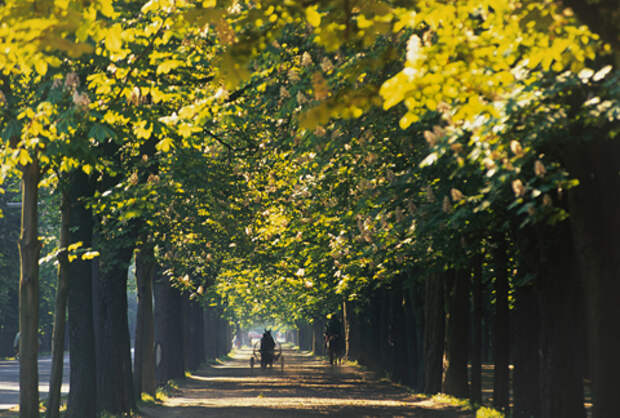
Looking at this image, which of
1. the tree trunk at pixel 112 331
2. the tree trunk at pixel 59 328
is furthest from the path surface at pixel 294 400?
the tree trunk at pixel 59 328

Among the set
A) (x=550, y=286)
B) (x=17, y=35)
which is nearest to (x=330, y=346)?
(x=550, y=286)

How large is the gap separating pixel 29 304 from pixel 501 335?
1073 centimetres

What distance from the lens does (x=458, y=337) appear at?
23.6 meters

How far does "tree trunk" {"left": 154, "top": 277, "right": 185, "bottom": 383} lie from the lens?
108 ft

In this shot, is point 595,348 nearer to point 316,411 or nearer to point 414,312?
point 316,411

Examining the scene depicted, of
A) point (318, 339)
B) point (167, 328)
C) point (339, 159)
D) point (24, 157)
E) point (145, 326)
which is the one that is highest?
point (339, 159)

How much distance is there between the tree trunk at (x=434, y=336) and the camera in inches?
1023

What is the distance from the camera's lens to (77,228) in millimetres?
17203

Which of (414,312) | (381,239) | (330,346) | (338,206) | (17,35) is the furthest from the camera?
(330,346)

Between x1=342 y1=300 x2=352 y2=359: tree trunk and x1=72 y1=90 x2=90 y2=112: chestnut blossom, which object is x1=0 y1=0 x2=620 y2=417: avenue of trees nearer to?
x1=72 y1=90 x2=90 y2=112: chestnut blossom

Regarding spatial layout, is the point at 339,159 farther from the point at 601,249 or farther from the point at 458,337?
the point at 458,337

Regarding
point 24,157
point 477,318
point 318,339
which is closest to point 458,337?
point 477,318

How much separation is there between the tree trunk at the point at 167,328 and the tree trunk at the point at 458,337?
1200 cm

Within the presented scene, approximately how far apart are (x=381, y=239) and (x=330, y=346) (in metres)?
29.1
